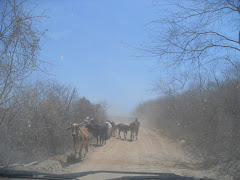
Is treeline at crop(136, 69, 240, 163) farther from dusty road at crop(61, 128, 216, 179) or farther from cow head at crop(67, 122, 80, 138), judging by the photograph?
cow head at crop(67, 122, 80, 138)

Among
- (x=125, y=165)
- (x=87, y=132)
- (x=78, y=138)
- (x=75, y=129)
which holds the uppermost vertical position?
(x=75, y=129)

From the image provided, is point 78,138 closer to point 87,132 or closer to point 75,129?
point 75,129

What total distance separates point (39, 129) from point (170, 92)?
19.5m

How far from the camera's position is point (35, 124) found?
11398 mm

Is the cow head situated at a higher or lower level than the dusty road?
higher

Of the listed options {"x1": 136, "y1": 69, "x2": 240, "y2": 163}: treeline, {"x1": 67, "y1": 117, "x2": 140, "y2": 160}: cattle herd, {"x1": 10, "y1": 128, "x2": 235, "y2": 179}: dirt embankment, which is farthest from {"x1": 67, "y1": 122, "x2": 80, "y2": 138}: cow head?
{"x1": 136, "y1": 69, "x2": 240, "y2": 163}: treeline

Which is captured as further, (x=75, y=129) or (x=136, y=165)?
(x=75, y=129)

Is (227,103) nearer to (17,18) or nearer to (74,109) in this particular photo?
(17,18)

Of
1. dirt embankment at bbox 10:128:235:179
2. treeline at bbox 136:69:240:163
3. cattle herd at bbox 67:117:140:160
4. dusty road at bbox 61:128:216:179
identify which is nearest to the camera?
dusty road at bbox 61:128:216:179

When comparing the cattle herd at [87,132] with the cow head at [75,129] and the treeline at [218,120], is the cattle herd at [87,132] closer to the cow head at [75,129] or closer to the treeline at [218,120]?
the cow head at [75,129]

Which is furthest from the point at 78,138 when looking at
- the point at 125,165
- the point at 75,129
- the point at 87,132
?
the point at 125,165

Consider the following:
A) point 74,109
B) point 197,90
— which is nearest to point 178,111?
point 197,90

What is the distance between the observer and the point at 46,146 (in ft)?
41.9

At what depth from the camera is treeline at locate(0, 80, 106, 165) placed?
8.52 metres
